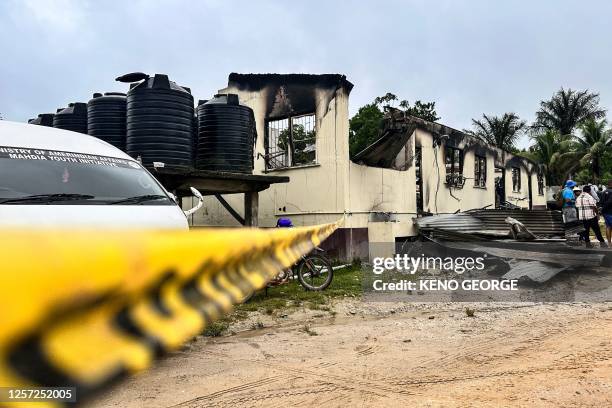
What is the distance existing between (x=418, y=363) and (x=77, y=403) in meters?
3.84

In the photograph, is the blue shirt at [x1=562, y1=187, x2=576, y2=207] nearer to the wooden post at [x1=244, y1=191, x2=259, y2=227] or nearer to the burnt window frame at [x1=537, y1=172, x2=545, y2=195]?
the wooden post at [x1=244, y1=191, x2=259, y2=227]

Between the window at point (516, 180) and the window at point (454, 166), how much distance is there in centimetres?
711

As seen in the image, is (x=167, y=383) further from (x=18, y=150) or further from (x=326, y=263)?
(x=326, y=263)

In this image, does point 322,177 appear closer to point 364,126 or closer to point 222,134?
point 222,134

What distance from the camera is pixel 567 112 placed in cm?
3931

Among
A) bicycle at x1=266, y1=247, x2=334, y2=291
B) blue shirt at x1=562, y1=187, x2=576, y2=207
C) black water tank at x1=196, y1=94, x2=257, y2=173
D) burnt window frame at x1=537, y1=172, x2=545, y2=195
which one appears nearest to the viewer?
bicycle at x1=266, y1=247, x2=334, y2=291

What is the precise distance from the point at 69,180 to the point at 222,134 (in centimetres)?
547

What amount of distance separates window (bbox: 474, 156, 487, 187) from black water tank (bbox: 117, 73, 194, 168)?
42.9ft

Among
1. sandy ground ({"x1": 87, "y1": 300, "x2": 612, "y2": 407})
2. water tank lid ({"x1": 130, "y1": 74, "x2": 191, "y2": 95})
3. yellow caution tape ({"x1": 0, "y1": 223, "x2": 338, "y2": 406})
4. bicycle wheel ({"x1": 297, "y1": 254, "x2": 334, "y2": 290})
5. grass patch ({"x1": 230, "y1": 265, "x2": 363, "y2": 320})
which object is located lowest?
sandy ground ({"x1": 87, "y1": 300, "x2": 612, "y2": 407})

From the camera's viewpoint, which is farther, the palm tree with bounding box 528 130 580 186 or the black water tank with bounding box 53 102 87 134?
the palm tree with bounding box 528 130 580 186

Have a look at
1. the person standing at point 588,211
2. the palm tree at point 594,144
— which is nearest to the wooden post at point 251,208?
the person standing at point 588,211

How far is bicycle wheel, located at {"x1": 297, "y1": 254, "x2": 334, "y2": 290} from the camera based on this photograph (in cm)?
790

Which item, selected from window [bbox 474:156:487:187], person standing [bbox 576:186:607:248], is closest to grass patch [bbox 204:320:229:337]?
person standing [bbox 576:186:607:248]

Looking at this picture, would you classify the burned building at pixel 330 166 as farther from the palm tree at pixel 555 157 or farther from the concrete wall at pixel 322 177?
the palm tree at pixel 555 157
